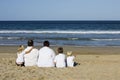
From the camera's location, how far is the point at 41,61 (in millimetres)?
10953

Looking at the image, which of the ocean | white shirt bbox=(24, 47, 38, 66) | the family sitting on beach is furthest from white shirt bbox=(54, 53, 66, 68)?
the ocean

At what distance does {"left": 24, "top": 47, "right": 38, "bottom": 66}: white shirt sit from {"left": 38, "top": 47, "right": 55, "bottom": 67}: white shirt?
21 cm

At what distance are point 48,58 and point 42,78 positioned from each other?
1974 millimetres

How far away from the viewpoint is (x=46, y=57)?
1085 cm

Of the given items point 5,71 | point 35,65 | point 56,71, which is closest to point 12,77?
point 5,71

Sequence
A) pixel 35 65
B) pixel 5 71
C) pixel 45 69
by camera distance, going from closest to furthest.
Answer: pixel 5 71, pixel 45 69, pixel 35 65

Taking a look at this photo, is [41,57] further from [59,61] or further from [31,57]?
[59,61]

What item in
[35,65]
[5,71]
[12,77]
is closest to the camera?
[12,77]

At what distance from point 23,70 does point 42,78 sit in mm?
1212

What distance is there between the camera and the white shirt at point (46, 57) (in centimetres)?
1086

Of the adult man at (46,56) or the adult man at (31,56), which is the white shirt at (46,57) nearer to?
the adult man at (46,56)

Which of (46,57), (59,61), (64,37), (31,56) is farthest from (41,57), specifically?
(64,37)

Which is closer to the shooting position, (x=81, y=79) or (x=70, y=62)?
(x=81, y=79)

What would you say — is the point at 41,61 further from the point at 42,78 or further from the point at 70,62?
the point at 42,78
